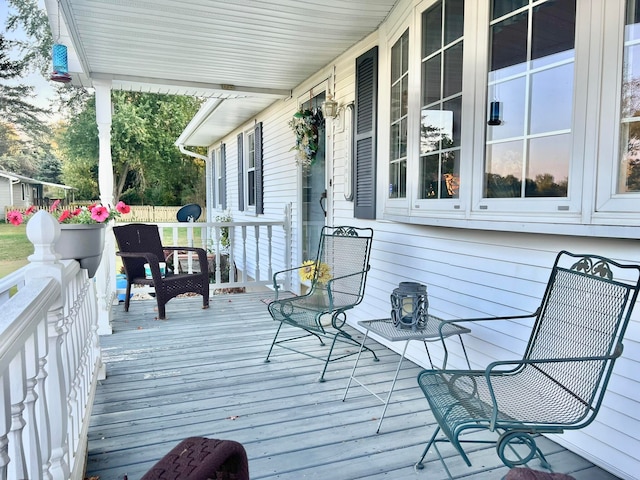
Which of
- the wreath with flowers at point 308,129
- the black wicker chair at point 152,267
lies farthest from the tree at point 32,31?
the wreath with flowers at point 308,129

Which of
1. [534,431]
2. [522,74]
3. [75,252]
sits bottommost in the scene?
[534,431]

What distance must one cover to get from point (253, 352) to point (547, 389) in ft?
7.59

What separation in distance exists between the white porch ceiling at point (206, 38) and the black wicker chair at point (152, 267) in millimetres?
1733

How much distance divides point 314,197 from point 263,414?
3.57m

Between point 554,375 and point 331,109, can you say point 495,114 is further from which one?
point 331,109

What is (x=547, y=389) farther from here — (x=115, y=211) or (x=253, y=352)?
(x=115, y=211)

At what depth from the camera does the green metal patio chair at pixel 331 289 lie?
11.0 ft

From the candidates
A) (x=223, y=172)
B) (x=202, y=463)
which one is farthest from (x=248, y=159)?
(x=202, y=463)

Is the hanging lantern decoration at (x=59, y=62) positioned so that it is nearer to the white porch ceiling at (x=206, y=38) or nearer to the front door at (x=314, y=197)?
the white porch ceiling at (x=206, y=38)

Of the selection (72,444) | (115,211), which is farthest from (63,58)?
(72,444)

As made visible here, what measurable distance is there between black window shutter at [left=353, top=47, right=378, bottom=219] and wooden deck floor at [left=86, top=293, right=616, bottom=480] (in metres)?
1.34

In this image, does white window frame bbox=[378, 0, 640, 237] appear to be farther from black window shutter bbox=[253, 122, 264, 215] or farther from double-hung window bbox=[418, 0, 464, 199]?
black window shutter bbox=[253, 122, 264, 215]

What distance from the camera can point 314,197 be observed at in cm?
577

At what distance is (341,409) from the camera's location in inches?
103
